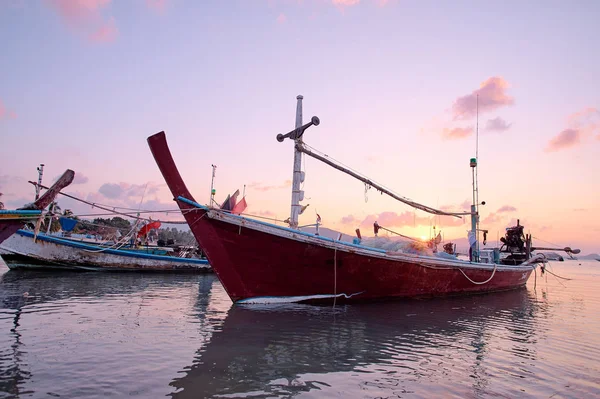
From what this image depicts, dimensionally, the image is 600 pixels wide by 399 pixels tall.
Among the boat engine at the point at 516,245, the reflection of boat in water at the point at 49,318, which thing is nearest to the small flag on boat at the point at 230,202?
the reflection of boat in water at the point at 49,318

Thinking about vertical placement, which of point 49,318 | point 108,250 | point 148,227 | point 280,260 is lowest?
point 49,318

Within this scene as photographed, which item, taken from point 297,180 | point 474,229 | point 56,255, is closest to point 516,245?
point 474,229

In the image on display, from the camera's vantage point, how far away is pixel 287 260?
40.2 feet

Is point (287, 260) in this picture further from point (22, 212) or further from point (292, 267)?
point (22, 212)

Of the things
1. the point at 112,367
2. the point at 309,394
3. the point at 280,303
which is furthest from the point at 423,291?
the point at 112,367

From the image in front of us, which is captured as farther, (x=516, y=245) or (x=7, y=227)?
(x=516, y=245)

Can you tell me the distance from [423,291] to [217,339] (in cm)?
1033

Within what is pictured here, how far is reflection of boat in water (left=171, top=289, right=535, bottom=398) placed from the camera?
6074 millimetres

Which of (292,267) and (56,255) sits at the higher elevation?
(292,267)

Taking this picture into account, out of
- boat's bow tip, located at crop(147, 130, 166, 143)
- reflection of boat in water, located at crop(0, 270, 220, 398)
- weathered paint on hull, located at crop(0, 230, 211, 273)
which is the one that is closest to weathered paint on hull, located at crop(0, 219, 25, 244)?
reflection of boat in water, located at crop(0, 270, 220, 398)

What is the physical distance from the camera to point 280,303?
12.8 metres

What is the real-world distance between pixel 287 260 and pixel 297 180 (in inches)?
134

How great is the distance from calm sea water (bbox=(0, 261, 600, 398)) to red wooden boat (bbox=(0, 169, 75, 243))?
227 centimetres

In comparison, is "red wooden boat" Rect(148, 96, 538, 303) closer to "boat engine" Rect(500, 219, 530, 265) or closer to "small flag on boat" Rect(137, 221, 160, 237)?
"boat engine" Rect(500, 219, 530, 265)
